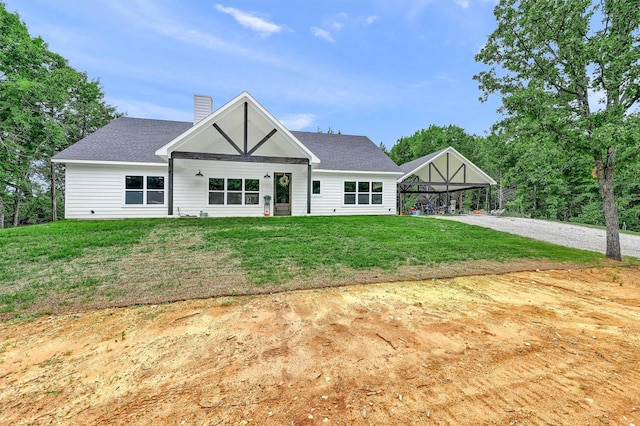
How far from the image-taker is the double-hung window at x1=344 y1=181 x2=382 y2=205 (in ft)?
51.3

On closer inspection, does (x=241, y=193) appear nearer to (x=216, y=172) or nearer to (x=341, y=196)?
(x=216, y=172)

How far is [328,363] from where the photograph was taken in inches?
103

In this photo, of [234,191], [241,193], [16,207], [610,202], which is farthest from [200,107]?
[610,202]

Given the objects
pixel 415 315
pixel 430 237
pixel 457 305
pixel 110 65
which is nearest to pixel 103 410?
pixel 415 315

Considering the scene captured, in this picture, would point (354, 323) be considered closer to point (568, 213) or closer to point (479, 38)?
point (479, 38)

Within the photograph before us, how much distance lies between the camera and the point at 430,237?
9.41 metres

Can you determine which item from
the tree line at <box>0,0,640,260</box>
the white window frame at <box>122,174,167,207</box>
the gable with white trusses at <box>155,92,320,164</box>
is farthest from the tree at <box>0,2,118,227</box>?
the tree line at <box>0,0,640,260</box>

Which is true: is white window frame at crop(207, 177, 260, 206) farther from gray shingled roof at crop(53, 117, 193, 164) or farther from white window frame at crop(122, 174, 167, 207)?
gray shingled roof at crop(53, 117, 193, 164)

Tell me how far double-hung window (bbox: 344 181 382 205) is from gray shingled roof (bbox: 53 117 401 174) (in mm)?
887

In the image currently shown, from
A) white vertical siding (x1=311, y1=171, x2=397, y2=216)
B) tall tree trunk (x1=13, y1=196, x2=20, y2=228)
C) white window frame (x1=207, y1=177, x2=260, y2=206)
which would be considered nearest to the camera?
white window frame (x1=207, y1=177, x2=260, y2=206)

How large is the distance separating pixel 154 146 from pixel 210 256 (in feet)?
32.5

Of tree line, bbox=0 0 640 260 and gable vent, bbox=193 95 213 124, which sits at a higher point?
gable vent, bbox=193 95 213 124

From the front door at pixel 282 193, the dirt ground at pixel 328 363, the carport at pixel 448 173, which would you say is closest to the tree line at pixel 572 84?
the dirt ground at pixel 328 363

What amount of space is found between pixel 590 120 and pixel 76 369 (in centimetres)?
1071
